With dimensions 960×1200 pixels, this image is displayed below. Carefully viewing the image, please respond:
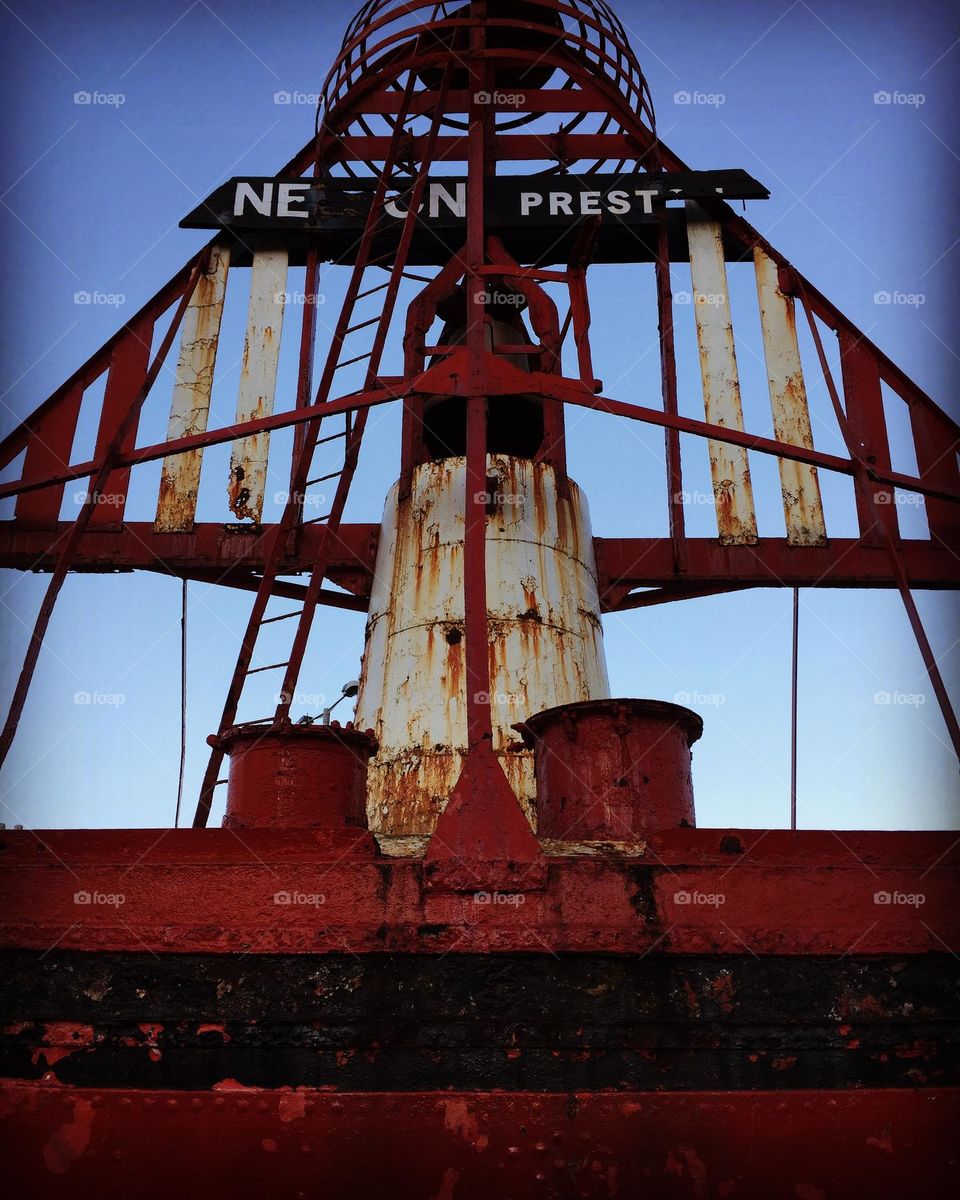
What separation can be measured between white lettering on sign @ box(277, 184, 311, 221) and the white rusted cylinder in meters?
3.78

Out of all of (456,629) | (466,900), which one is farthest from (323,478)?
(466,900)

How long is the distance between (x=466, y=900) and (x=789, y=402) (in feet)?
25.8

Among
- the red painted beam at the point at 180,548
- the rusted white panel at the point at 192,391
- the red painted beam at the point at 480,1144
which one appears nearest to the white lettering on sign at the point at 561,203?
the rusted white panel at the point at 192,391

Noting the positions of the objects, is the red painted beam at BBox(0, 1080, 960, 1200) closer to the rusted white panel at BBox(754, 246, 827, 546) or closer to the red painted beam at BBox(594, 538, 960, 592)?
the red painted beam at BBox(594, 538, 960, 592)

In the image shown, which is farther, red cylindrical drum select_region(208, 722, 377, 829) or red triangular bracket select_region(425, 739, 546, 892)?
red cylindrical drum select_region(208, 722, 377, 829)

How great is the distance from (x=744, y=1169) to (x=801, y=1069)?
0.50 m

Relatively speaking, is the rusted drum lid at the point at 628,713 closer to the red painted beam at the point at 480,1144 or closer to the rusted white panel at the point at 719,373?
the red painted beam at the point at 480,1144

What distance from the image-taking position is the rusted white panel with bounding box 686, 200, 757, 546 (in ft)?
36.4

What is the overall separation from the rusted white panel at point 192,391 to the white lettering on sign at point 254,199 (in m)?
0.44

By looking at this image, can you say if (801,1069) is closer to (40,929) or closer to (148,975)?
(148,975)

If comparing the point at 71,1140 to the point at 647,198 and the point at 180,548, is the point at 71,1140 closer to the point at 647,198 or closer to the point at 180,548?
the point at 180,548

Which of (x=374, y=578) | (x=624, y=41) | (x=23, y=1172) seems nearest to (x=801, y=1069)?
(x=23, y=1172)

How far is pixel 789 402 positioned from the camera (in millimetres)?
11617

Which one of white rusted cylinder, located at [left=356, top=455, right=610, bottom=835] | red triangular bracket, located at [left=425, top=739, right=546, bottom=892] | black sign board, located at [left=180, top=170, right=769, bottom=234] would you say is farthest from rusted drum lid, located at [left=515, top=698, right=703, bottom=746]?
black sign board, located at [left=180, top=170, right=769, bottom=234]
